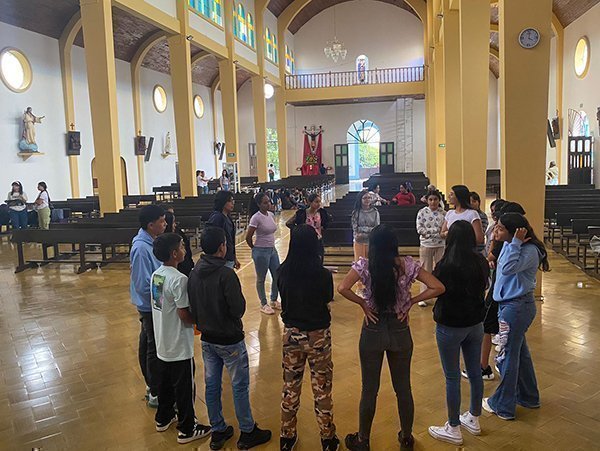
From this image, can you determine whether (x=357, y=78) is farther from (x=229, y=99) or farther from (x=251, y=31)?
(x=229, y=99)

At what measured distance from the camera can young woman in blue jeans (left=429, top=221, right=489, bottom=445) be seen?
2.99 m

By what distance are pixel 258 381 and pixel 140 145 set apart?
18.6 m

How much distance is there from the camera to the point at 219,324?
3.09 meters

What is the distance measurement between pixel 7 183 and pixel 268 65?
14059mm

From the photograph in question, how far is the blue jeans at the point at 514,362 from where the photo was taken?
132 inches

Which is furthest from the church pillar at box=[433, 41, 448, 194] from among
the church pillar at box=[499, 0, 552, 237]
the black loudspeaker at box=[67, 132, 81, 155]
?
the black loudspeaker at box=[67, 132, 81, 155]

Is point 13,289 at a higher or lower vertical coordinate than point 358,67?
lower

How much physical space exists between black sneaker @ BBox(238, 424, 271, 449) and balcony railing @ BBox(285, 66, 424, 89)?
24.5m

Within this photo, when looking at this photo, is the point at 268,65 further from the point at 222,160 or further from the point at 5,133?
the point at 5,133

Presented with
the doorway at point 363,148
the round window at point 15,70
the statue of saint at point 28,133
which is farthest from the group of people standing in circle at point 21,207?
the doorway at point 363,148

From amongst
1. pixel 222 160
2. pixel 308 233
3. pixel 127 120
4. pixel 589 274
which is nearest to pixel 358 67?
pixel 222 160

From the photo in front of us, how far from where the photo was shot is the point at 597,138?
16.2 meters

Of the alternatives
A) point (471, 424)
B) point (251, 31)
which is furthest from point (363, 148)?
point (471, 424)

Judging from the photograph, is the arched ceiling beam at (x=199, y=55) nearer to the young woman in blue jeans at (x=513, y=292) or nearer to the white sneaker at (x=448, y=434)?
the young woman in blue jeans at (x=513, y=292)
